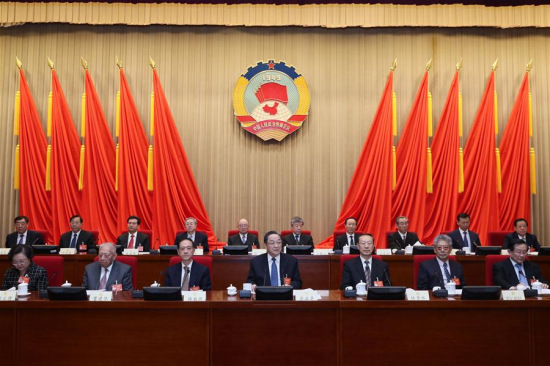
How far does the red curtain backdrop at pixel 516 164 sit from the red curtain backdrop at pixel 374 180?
1.77 m

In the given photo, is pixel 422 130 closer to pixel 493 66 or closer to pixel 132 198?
pixel 493 66

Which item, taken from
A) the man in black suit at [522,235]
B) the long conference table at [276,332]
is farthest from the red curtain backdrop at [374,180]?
the long conference table at [276,332]

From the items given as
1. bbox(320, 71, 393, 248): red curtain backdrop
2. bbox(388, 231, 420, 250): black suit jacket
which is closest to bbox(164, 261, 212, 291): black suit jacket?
bbox(388, 231, 420, 250): black suit jacket

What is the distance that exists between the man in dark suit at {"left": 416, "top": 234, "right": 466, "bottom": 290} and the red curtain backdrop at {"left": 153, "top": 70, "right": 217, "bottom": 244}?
4.24m

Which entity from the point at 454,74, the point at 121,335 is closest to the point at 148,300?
the point at 121,335

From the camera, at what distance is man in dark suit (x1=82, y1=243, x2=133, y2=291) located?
4.61 m

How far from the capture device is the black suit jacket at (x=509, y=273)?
4.91 metres

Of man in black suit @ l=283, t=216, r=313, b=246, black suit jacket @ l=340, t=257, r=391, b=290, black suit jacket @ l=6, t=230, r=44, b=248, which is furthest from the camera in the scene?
man in black suit @ l=283, t=216, r=313, b=246

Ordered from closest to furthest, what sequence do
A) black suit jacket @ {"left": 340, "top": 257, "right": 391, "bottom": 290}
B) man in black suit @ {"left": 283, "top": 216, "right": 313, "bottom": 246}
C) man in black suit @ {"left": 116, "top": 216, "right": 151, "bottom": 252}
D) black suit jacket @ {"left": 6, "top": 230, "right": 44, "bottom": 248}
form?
black suit jacket @ {"left": 340, "top": 257, "right": 391, "bottom": 290}
man in black suit @ {"left": 116, "top": 216, "right": 151, "bottom": 252}
black suit jacket @ {"left": 6, "top": 230, "right": 44, "bottom": 248}
man in black suit @ {"left": 283, "top": 216, "right": 313, "bottom": 246}

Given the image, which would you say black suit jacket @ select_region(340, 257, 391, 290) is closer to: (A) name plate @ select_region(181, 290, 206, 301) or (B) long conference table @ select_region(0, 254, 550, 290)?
(B) long conference table @ select_region(0, 254, 550, 290)

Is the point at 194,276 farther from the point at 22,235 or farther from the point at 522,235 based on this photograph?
the point at 522,235

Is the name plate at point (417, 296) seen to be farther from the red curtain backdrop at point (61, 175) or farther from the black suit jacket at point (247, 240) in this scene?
the red curtain backdrop at point (61, 175)

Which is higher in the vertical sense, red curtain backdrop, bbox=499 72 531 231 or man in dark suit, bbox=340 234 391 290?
red curtain backdrop, bbox=499 72 531 231

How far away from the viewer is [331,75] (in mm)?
8852
